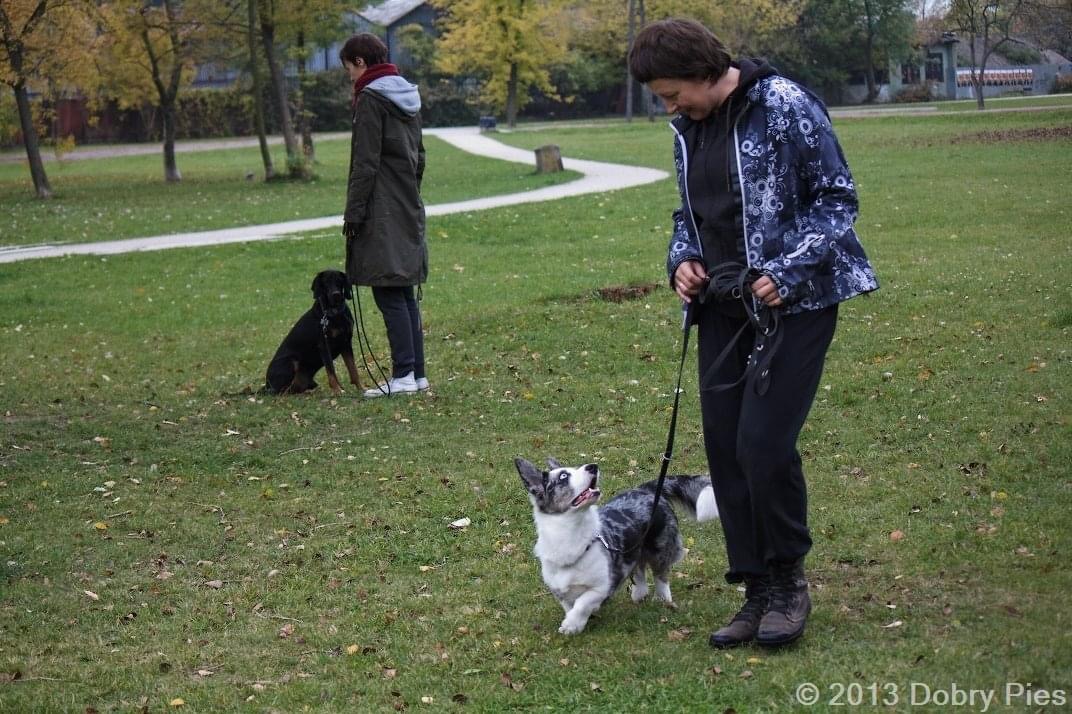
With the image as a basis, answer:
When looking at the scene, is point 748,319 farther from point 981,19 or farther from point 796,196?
point 981,19

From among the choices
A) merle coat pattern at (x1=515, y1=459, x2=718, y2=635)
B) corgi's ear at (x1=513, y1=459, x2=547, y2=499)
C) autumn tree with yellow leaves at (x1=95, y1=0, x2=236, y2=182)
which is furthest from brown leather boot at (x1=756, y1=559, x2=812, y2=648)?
autumn tree with yellow leaves at (x1=95, y1=0, x2=236, y2=182)

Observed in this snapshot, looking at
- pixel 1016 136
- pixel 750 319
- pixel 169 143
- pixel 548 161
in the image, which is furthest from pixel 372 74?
pixel 169 143

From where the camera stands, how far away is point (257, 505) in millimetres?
7422

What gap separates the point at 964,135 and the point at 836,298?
3137cm

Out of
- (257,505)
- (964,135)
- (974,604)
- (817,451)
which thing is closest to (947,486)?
(817,451)

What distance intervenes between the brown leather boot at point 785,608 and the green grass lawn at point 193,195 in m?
19.6

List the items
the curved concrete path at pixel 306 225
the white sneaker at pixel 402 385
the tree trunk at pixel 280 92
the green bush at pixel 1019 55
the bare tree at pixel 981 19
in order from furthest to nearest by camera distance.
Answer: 1. the green bush at pixel 1019 55
2. the bare tree at pixel 981 19
3. the tree trunk at pixel 280 92
4. the curved concrete path at pixel 306 225
5. the white sneaker at pixel 402 385

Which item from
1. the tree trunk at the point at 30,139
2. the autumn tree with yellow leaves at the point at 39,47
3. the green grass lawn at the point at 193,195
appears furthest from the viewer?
the tree trunk at the point at 30,139

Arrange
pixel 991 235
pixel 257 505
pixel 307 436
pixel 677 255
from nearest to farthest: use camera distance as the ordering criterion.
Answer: pixel 677 255 → pixel 257 505 → pixel 307 436 → pixel 991 235

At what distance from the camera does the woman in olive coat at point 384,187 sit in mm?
9500

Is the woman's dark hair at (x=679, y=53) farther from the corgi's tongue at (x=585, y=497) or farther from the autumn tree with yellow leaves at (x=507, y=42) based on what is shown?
the autumn tree with yellow leaves at (x=507, y=42)

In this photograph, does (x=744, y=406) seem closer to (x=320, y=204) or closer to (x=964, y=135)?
(x=320, y=204)

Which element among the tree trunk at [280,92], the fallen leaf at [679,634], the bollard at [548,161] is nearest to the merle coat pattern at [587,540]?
the fallen leaf at [679,634]

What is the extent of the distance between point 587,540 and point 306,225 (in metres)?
18.2
